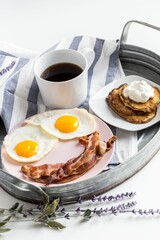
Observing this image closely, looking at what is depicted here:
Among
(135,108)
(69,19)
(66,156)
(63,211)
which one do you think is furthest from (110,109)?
(69,19)

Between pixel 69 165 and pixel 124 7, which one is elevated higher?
pixel 124 7

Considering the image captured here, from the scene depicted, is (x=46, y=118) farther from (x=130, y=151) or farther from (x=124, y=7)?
(x=124, y=7)

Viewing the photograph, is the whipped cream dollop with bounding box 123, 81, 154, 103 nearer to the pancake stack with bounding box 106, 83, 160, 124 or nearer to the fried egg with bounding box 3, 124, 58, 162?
the pancake stack with bounding box 106, 83, 160, 124

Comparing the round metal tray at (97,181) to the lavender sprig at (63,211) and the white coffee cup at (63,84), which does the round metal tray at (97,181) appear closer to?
the lavender sprig at (63,211)

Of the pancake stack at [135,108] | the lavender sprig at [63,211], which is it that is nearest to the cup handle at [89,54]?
the pancake stack at [135,108]

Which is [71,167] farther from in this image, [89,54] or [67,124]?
→ [89,54]

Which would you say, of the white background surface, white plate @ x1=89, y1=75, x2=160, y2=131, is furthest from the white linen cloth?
the white background surface

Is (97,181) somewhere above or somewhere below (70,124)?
below

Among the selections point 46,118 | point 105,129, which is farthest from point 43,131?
point 105,129
